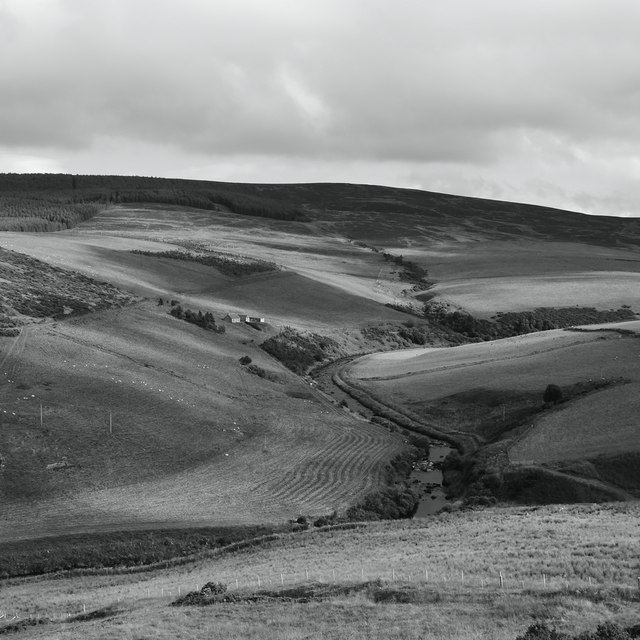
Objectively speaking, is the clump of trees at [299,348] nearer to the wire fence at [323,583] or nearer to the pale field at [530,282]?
the pale field at [530,282]

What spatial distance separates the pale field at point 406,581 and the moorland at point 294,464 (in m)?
0.15

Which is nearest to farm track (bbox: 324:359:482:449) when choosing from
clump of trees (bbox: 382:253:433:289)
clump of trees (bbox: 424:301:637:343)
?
clump of trees (bbox: 424:301:637:343)

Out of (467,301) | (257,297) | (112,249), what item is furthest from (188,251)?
(467,301)

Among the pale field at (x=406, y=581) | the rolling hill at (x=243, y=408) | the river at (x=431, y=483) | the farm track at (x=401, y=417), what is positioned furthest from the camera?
the farm track at (x=401, y=417)

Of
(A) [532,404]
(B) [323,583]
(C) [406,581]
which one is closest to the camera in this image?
(C) [406,581]

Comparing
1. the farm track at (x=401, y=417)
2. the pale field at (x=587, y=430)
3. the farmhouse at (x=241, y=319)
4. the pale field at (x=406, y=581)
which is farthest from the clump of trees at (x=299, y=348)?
the pale field at (x=406, y=581)

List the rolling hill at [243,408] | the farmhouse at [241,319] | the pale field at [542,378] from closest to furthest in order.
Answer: the rolling hill at [243,408]
the pale field at [542,378]
the farmhouse at [241,319]

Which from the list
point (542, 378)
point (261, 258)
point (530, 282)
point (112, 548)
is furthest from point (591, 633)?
point (261, 258)

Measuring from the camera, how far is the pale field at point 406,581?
82.1ft

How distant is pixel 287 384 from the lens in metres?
83.6

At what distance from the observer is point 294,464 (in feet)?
195

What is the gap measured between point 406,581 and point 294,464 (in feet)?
98.3

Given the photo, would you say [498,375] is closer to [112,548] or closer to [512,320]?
[112,548]

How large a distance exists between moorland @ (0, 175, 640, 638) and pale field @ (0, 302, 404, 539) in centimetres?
21
